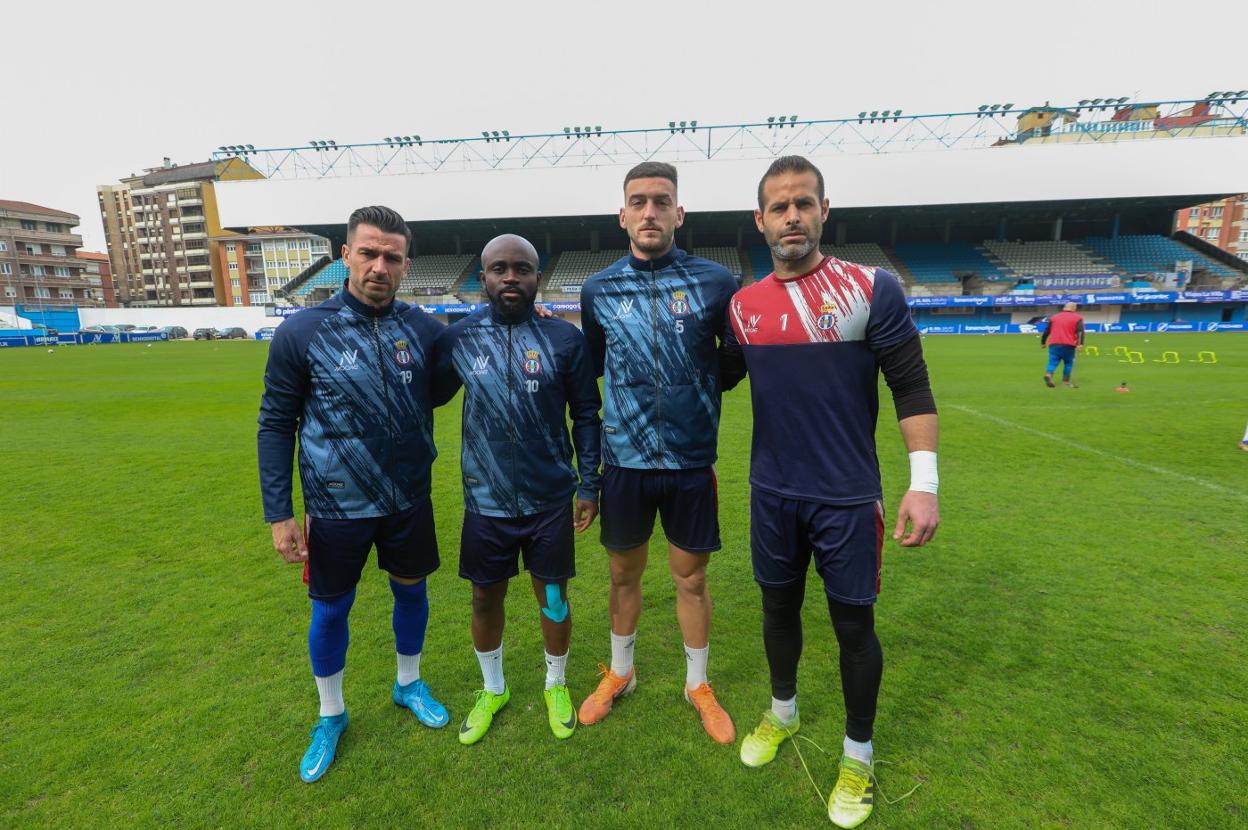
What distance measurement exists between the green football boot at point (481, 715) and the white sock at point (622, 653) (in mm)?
562

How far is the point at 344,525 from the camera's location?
2.63 meters

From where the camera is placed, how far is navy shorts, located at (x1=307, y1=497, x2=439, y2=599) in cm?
264

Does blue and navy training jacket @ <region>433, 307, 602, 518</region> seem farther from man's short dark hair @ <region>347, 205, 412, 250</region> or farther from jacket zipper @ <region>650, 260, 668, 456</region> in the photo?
man's short dark hair @ <region>347, 205, 412, 250</region>

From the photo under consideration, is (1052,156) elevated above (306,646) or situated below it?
above

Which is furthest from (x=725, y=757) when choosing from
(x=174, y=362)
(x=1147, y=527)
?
(x=174, y=362)

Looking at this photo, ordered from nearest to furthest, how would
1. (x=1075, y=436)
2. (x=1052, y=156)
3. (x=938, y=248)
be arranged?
1. (x=1075, y=436)
2. (x=1052, y=156)
3. (x=938, y=248)

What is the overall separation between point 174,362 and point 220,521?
2338 centimetres

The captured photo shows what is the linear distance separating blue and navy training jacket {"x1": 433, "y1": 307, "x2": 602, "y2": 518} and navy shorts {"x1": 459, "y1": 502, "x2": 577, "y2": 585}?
52mm

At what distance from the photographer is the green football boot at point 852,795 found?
2.29 metres

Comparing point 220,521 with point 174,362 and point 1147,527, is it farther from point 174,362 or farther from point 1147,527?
point 174,362

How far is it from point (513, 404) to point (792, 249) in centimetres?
134

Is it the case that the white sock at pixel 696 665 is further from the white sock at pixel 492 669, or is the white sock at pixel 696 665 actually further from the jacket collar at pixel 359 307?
the jacket collar at pixel 359 307

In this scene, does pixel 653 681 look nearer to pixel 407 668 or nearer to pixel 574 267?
pixel 407 668

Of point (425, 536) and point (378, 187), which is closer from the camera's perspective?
point (425, 536)
